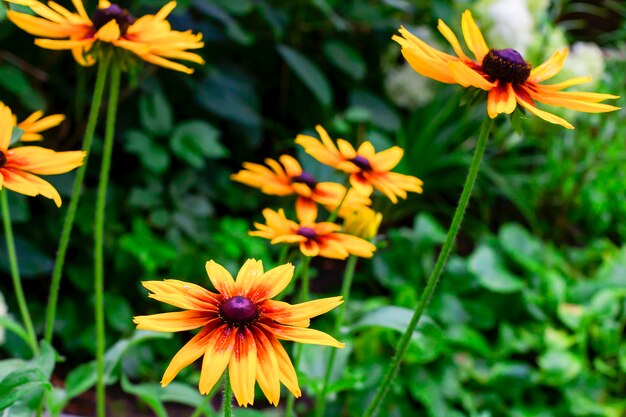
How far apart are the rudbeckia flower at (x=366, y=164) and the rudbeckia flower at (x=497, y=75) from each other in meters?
0.13

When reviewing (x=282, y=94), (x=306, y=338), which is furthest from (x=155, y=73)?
(x=306, y=338)

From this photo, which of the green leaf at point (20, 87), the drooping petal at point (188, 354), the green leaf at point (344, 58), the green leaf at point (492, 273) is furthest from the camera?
the green leaf at point (344, 58)

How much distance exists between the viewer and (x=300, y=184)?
76cm

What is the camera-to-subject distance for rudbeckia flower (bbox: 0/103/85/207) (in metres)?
0.55

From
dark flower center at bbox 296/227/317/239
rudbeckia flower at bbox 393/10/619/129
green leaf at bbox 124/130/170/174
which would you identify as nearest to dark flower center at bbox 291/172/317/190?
dark flower center at bbox 296/227/317/239

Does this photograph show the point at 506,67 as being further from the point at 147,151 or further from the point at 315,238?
the point at 147,151

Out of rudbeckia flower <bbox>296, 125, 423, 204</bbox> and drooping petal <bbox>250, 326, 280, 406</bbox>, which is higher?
rudbeckia flower <bbox>296, 125, 423, 204</bbox>

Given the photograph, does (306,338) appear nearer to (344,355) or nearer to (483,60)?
(483,60)

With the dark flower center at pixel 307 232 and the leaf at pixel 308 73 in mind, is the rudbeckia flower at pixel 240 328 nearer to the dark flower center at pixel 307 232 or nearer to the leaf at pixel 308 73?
the dark flower center at pixel 307 232

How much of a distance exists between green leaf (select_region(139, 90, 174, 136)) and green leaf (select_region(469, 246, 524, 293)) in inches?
29.5

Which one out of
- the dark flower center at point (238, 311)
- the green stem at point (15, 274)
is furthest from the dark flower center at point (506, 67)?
the green stem at point (15, 274)

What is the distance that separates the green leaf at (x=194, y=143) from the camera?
147 cm

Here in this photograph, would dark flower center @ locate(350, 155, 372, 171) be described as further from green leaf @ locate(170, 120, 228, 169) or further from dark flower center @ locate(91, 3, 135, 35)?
green leaf @ locate(170, 120, 228, 169)

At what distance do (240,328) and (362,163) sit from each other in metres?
0.27
